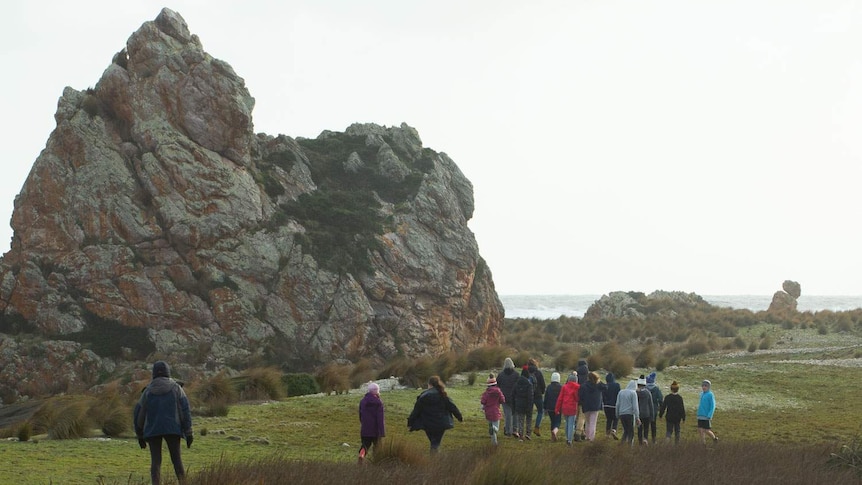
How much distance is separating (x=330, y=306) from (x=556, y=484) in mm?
28205

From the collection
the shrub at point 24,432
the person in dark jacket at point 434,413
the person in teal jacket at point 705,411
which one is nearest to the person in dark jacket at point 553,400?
the person in teal jacket at point 705,411

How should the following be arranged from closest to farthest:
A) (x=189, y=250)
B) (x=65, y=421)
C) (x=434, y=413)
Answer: (x=434, y=413) → (x=65, y=421) → (x=189, y=250)

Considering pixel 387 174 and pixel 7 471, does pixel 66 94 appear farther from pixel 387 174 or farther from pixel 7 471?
pixel 7 471

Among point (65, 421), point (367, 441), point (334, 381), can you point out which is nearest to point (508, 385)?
point (367, 441)

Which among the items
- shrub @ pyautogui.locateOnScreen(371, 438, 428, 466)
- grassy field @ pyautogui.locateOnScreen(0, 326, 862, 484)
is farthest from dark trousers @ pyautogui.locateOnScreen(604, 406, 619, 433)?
shrub @ pyautogui.locateOnScreen(371, 438, 428, 466)

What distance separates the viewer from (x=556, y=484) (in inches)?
439

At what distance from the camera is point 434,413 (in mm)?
16156

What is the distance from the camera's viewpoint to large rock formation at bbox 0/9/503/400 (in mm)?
34844

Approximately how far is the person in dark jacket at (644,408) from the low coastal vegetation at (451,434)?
→ 113cm

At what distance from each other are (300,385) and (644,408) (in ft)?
43.9

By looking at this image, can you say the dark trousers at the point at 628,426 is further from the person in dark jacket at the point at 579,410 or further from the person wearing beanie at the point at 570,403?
the person in dark jacket at the point at 579,410

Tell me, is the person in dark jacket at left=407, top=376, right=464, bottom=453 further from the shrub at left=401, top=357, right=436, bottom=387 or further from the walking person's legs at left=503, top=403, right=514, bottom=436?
the shrub at left=401, top=357, right=436, bottom=387

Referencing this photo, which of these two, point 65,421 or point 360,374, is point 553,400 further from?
point 65,421

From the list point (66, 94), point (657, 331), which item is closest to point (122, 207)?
point (66, 94)
